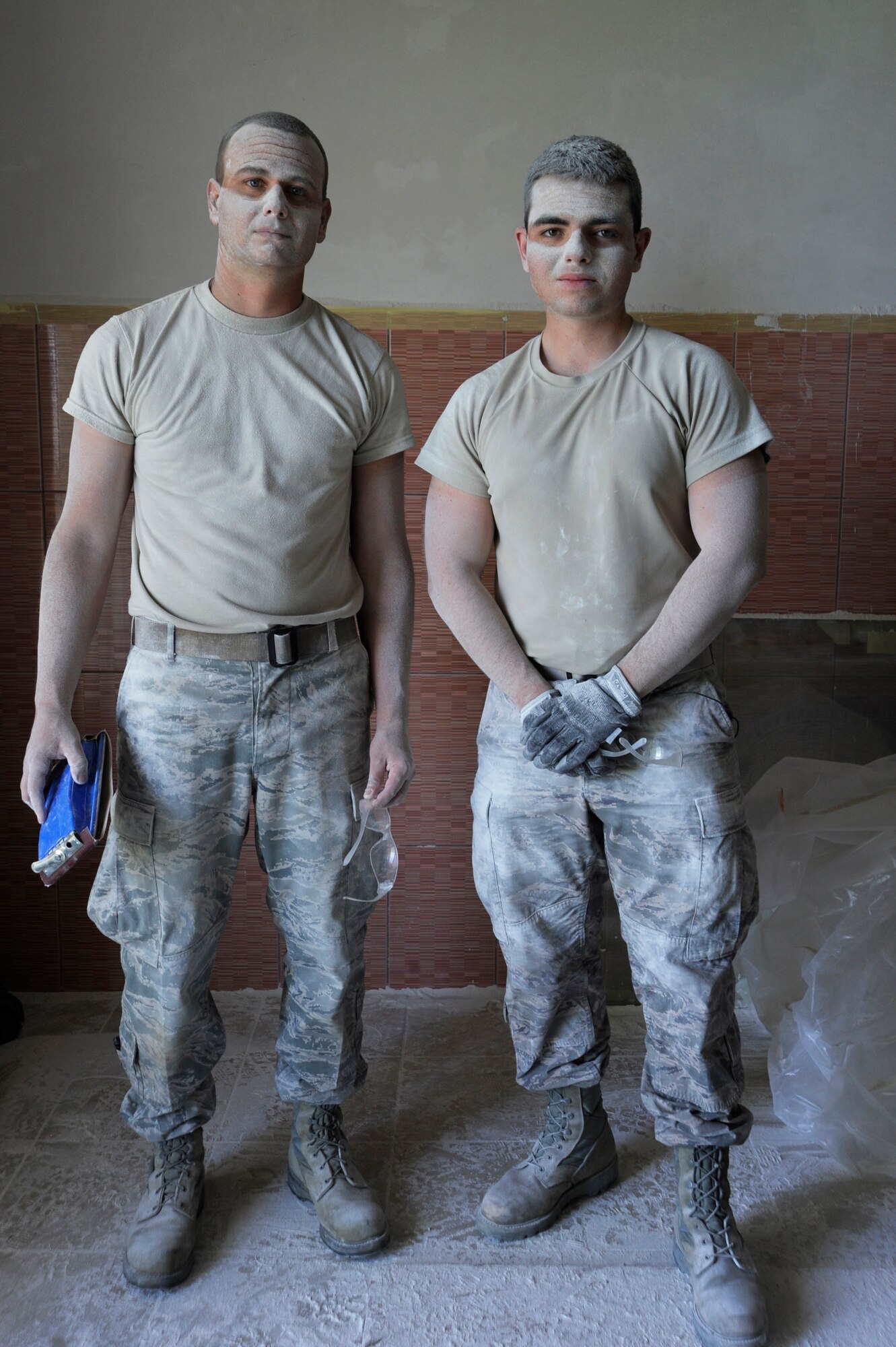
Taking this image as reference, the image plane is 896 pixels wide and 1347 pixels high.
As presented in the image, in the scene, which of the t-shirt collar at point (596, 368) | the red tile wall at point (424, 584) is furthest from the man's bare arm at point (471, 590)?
the red tile wall at point (424, 584)

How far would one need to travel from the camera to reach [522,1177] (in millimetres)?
1939

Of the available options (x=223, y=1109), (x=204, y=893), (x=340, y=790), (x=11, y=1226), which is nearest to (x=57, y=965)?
(x=223, y=1109)

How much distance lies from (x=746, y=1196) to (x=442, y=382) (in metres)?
1.83

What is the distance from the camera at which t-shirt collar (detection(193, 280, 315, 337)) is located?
1.76 m

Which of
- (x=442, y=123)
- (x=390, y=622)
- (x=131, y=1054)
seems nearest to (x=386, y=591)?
(x=390, y=622)

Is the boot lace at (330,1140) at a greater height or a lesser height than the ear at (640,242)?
lesser

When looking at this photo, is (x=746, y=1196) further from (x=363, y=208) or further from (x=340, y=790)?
(x=363, y=208)

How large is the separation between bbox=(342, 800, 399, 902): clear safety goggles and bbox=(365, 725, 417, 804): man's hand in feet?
0.08

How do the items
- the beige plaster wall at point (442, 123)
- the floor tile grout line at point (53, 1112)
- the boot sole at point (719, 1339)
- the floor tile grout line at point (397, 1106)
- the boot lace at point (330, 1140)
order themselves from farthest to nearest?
the beige plaster wall at point (442, 123) < the floor tile grout line at point (53, 1112) < the floor tile grout line at point (397, 1106) < the boot lace at point (330, 1140) < the boot sole at point (719, 1339)

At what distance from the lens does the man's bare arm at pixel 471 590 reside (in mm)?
1781

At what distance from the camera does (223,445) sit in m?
1.72

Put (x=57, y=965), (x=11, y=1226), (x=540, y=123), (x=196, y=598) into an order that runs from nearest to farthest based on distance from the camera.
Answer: (x=196, y=598) → (x=11, y=1226) → (x=540, y=123) → (x=57, y=965)

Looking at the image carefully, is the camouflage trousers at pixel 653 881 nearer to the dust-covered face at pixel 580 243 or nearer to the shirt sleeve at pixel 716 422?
the shirt sleeve at pixel 716 422

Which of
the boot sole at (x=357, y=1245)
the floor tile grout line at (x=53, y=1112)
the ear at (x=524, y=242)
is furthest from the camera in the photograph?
the floor tile grout line at (x=53, y=1112)
